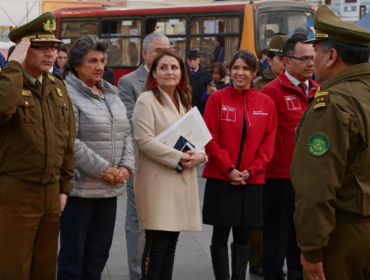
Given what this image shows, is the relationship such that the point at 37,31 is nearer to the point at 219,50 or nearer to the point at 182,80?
the point at 182,80

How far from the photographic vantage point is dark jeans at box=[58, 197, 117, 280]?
18.7 feet

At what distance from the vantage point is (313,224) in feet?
12.6

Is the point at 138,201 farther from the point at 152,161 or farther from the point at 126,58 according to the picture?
the point at 126,58

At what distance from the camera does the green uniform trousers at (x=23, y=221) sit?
500 cm

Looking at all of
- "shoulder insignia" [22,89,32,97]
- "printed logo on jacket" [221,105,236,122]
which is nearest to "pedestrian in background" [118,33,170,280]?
"printed logo on jacket" [221,105,236,122]

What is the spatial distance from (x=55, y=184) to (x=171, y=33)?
16.6 meters

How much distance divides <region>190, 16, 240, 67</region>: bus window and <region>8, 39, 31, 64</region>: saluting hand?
607 inches

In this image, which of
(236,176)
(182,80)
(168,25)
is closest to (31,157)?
(182,80)

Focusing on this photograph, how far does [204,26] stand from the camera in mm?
20891

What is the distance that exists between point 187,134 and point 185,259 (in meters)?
→ 2.19

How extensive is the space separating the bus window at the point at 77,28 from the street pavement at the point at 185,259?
1446cm

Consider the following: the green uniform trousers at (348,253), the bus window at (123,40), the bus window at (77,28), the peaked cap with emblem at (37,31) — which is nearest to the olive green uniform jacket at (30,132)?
the peaked cap with emblem at (37,31)

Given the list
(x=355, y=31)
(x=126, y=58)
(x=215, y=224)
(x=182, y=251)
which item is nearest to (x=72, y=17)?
(x=126, y=58)

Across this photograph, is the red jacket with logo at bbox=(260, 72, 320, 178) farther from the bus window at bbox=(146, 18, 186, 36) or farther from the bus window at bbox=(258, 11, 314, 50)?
the bus window at bbox=(146, 18, 186, 36)
